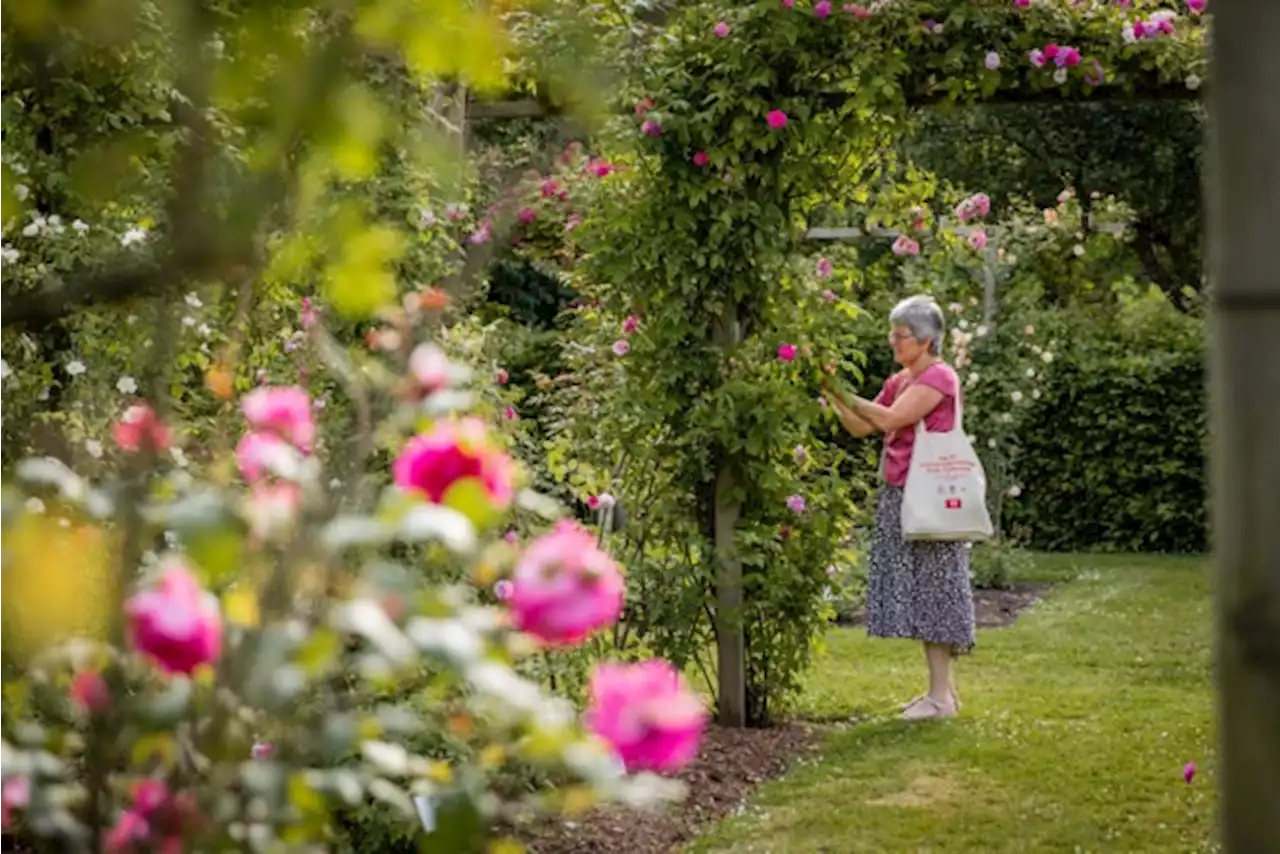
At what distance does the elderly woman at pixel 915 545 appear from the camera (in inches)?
242

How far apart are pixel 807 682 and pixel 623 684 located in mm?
5958

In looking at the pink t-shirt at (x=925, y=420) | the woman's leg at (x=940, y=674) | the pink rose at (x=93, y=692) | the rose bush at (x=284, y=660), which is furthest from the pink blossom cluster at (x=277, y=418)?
the woman's leg at (x=940, y=674)

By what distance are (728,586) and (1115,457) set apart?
7188 mm

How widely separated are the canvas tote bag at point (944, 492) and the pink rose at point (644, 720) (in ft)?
15.7

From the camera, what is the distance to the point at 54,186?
450 cm

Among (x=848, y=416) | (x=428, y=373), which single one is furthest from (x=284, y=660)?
(x=848, y=416)

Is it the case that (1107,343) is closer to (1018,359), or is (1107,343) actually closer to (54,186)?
(1018,359)

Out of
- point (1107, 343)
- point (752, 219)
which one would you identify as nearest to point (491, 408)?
point (752, 219)

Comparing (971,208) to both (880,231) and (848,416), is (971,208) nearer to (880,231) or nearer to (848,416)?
(848,416)

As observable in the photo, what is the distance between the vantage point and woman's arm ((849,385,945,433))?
20.0 ft

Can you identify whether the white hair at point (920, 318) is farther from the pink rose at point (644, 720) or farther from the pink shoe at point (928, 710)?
the pink rose at point (644, 720)

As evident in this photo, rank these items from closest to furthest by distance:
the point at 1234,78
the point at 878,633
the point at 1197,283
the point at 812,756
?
the point at 1234,78, the point at 812,756, the point at 878,633, the point at 1197,283

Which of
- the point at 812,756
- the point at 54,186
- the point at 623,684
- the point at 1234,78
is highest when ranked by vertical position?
the point at 54,186

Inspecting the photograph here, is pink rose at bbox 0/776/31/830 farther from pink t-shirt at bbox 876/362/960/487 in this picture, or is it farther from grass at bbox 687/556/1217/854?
pink t-shirt at bbox 876/362/960/487
